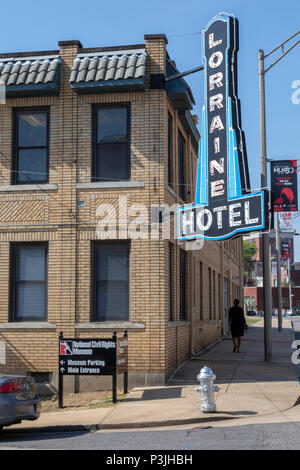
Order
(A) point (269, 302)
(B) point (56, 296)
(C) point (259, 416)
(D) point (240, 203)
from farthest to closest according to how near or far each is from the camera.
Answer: (A) point (269, 302)
(B) point (56, 296)
(D) point (240, 203)
(C) point (259, 416)

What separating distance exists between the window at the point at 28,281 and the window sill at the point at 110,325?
1070 mm

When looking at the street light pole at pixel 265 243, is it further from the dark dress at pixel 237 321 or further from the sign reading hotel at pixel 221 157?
the sign reading hotel at pixel 221 157

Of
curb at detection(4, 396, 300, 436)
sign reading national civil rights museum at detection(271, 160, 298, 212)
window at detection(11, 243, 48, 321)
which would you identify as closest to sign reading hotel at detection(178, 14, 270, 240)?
window at detection(11, 243, 48, 321)

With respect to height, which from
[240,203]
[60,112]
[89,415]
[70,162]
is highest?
[60,112]

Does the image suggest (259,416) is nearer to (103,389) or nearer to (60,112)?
(103,389)

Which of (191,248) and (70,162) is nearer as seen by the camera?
(70,162)

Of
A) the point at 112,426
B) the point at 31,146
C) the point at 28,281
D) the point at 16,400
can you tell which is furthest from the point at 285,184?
the point at 16,400

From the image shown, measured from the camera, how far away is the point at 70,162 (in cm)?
1374

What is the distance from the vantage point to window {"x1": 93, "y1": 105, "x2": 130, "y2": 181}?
1374 centimetres

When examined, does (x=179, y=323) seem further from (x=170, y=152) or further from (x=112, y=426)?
(x=112, y=426)

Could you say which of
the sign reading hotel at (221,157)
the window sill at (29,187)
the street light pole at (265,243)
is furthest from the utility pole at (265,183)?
the window sill at (29,187)

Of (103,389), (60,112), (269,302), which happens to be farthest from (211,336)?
(60,112)

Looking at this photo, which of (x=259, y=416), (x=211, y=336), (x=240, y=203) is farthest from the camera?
(x=211, y=336)

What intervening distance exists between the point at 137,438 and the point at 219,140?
7.09m
